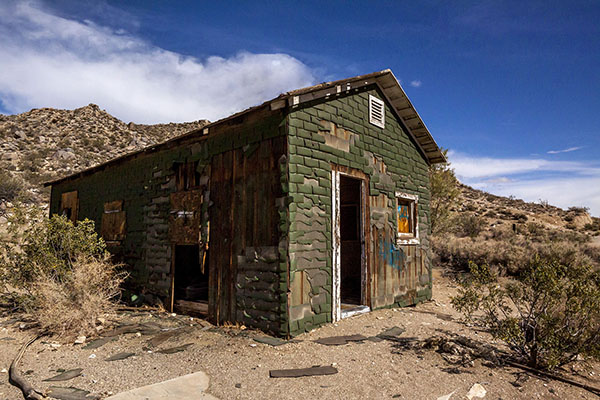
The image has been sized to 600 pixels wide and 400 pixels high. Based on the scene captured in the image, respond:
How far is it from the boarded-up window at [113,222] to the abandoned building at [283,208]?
0.05 meters

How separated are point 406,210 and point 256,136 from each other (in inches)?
179

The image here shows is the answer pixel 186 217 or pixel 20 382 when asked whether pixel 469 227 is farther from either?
pixel 20 382

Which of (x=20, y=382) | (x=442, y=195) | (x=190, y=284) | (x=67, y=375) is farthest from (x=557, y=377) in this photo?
(x=442, y=195)

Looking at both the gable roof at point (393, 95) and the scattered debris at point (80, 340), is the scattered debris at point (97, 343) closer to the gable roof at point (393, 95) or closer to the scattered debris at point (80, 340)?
the scattered debris at point (80, 340)

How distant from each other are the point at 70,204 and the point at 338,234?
1021 centimetres

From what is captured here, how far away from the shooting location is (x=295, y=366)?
465 centimetres

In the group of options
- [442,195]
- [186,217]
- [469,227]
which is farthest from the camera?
[469,227]

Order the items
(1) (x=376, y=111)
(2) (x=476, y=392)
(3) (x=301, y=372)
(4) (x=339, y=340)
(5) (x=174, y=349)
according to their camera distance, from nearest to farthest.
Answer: (2) (x=476, y=392), (3) (x=301, y=372), (5) (x=174, y=349), (4) (x=339, y=340), (1) (x=376, y=111)

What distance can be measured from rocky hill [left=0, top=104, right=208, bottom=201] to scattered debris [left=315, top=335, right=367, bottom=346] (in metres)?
23.1

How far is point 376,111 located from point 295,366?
5634mm

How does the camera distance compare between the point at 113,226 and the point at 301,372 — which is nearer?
the point at 301,372

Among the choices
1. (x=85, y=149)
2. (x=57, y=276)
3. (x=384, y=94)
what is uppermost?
(x=85, y=149)

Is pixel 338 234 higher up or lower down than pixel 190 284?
higher up

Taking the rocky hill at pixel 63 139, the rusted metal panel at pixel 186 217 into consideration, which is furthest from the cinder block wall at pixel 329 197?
the rocky hill at pixel 63 139
